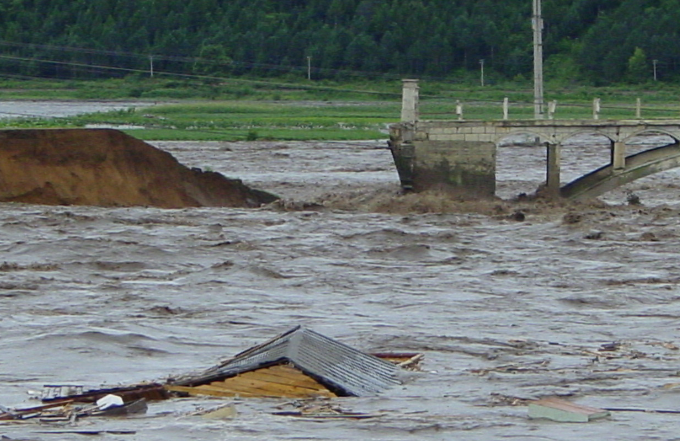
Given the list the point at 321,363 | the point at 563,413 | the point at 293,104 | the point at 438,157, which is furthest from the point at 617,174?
the point at 293,104

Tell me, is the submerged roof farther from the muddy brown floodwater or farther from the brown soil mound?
the brown soil mound

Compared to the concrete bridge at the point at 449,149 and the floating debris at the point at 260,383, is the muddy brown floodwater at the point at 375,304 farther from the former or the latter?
the concrete bridge at the point at 449,149

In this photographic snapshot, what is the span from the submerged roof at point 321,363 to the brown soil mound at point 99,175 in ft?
71.0

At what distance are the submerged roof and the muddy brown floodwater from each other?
0.33 m

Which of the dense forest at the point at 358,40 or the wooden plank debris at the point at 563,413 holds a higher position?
the dense forest at the point at 358,40

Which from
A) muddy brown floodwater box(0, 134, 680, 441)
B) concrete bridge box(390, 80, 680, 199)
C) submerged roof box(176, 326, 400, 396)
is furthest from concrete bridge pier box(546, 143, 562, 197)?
submerged roof box(176, 326, 400, 396)

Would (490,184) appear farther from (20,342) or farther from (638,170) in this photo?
(20,342)

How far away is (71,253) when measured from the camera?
1024 inches

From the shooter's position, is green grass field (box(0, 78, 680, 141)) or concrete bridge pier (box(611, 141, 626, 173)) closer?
concrete bridge pier (box(611, 141, 626, 173))

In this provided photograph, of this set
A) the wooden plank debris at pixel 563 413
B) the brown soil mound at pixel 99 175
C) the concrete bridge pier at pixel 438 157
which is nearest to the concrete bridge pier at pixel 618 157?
the concrete bridge pier at pixel 438 157

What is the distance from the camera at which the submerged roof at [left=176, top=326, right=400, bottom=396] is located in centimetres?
1425

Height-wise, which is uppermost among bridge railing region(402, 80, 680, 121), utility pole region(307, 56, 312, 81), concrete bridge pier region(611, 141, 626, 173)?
utility pole region(307, 56, 312, 81)

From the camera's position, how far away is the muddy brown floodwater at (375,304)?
13.3 metres

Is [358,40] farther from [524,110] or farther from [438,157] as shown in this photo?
[438,157]
